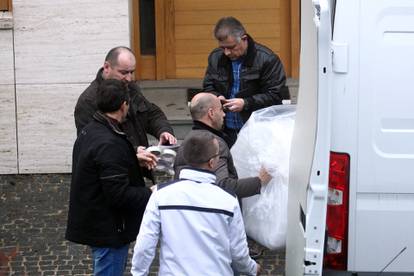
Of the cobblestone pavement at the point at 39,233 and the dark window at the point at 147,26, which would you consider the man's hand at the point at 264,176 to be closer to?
the cobblestone pavement at the point at 39,233

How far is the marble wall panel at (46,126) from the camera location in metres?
8.84

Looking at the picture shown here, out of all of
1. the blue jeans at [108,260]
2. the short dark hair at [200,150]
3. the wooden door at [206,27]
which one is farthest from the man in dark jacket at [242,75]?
the wooden door at [206,27]

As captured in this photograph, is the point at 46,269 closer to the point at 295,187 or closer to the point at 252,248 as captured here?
the point at 252,248

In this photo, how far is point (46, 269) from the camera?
663 centimetres

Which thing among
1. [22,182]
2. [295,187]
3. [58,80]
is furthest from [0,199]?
[295,187]

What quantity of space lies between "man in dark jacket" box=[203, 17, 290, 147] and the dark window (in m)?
3.99

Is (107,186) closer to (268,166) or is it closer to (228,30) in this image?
(268,166)

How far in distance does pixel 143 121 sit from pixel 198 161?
5.85 feet

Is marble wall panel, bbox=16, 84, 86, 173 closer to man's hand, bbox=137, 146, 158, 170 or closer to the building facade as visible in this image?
the building facade

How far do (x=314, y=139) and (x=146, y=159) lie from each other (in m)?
1.28

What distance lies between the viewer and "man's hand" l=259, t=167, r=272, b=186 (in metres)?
5.51

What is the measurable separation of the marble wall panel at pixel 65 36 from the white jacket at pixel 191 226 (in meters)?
4.77

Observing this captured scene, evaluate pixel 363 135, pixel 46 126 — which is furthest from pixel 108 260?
pixel 46 126

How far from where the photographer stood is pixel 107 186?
4.84 metres
